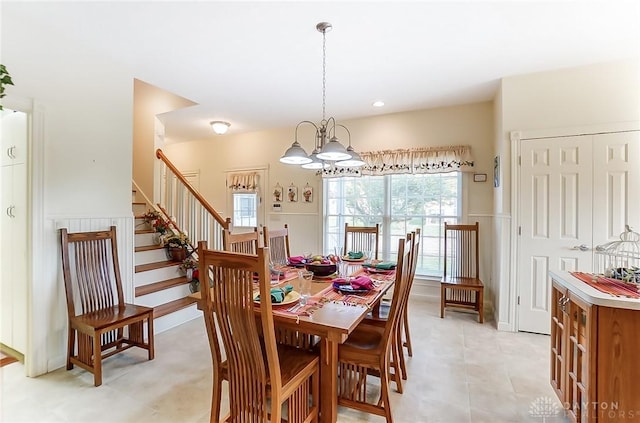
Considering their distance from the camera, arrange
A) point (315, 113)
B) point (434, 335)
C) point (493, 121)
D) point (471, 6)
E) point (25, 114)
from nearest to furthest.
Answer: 1. point (471, 6)
2. point (25, 114)
3. point (434, 335)
4. point (493, 121)
5. point (315, 113)

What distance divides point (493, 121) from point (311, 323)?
3.70 meters

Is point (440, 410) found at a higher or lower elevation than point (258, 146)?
lower

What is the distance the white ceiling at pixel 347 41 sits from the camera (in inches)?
82.3

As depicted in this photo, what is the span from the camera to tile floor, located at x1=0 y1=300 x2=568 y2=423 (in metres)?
1.89

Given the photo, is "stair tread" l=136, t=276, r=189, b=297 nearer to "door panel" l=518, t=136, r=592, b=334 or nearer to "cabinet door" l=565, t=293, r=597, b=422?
"cabinet door" l=565, t=293, r=597, b=422

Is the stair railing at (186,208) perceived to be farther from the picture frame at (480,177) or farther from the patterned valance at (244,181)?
the picture frame at (480,177)

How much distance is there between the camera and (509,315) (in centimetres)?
323

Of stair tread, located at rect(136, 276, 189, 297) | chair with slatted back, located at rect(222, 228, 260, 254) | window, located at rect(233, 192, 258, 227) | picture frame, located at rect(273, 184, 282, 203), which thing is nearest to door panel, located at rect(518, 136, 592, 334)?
chair with slatted back, located at rect(222, 228, 260, 254)

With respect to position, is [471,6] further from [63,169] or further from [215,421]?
[63,169]

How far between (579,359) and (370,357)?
1112 mm

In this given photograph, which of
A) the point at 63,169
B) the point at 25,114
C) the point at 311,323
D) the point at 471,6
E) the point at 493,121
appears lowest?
the point at 311,323

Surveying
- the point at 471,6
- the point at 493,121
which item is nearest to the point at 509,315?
the point at 493,121

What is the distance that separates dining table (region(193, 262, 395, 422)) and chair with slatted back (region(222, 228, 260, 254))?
18.4 inches

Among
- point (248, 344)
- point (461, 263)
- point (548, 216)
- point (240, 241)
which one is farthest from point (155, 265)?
point (548, 216)
